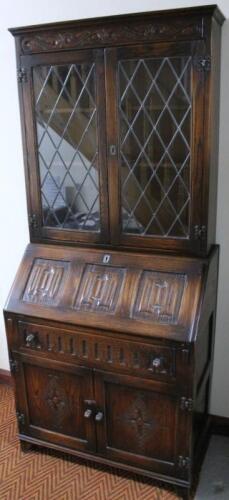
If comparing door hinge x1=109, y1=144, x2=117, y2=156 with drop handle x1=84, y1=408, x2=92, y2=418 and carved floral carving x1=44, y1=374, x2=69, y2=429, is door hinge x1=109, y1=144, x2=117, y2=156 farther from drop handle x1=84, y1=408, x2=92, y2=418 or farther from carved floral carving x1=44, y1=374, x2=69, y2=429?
drop handle x1=84, y1=408, x2=92, y2=418

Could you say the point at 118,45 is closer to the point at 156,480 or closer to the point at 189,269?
the point at 189,269

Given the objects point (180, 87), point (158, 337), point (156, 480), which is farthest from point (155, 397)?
point (180, 87)

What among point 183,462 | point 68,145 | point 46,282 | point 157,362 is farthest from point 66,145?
point 183,462

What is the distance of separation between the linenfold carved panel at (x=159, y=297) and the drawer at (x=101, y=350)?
12cm

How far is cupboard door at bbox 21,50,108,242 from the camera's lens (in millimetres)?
1842

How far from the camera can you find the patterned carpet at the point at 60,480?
1.97 meters

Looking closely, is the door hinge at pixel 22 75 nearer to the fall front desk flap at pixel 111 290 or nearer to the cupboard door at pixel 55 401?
the fall front desk flap at pixel 111 290

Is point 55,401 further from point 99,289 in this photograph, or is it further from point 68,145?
point 68,145

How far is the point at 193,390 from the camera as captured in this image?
5.76 ft

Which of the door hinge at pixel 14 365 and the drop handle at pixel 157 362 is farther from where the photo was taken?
the door hinge at pixel 14 365

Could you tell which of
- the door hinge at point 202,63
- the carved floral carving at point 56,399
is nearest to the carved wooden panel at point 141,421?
the carved floral carving at point 56,399

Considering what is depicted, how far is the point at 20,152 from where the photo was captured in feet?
7.70

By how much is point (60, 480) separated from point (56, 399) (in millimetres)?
378

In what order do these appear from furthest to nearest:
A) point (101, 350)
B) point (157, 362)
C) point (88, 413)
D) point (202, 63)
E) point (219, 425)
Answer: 1. point (219, 425)
2. point (88, 413)
3. point (101, 350)
4. point (157, 362)
5. point (202, 63)
